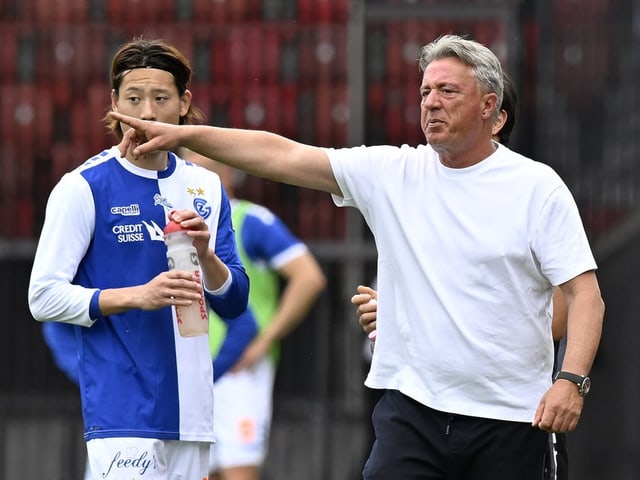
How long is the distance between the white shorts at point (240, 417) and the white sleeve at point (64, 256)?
8.39 feet

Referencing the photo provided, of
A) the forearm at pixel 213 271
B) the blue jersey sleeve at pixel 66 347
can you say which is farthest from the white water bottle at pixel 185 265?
the blue jersey sleeve at pixel 66 347

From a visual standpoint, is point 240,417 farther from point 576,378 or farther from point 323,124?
point 323,124

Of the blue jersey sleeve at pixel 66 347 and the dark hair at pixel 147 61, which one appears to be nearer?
the dark hair at pixel 147 61

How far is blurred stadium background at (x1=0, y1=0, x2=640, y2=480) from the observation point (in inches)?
368

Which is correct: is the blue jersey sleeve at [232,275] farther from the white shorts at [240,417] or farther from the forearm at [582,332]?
the white shorts at [240,417]

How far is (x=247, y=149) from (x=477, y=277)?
31.3 inches

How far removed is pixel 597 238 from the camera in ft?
31.7

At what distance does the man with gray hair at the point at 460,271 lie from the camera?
4.70 metres

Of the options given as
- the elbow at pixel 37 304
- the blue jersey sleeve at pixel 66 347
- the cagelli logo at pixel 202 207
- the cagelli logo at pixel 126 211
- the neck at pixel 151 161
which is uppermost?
the neck at pixel 151 161

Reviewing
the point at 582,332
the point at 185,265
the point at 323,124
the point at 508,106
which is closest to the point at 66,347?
the point at 185,265

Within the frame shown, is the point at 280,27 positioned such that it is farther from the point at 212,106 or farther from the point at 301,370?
the point at 301,370

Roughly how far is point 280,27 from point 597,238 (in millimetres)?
3471

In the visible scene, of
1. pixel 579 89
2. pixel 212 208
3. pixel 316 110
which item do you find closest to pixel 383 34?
pixel 316 110

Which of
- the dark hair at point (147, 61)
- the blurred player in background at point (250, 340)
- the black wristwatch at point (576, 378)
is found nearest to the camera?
the black wristwatch at point (576, 378)
